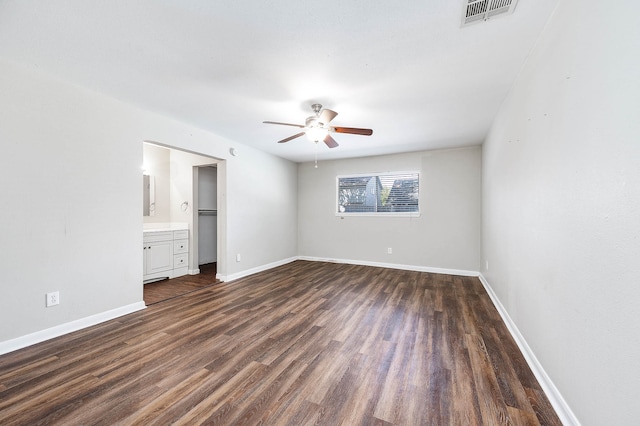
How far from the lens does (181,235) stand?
4.55m

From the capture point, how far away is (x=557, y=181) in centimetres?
148

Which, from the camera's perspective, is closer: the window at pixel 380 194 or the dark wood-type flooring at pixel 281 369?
the dark wood-type flooring at pixel 281 369

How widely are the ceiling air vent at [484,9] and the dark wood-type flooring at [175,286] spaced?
165 inches

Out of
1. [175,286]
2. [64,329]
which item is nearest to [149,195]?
[175,286]

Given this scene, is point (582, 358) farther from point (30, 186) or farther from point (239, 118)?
point (30, 186)

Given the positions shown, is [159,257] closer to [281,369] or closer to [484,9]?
[281,369]

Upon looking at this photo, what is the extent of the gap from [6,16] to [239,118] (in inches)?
76.0

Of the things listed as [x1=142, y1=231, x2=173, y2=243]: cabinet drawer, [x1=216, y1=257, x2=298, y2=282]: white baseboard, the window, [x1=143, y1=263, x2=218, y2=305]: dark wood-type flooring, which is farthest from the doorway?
the window

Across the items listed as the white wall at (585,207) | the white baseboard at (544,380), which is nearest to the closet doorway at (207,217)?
the white baseboard at (544,380)

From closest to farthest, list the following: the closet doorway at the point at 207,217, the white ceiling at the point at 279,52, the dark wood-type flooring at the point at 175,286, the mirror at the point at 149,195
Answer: the white ceiling at the point at 279,52 < the dark wood-type flooring at the point at 175,286 < the mirror at the point at 149,195 < the closet doorway at the point at 207,217

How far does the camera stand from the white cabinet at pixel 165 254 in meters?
4.00

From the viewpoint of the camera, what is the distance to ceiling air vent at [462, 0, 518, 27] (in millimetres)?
1473

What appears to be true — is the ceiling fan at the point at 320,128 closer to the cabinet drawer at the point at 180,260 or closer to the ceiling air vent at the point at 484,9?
the ceiling air vent at the point at 484,9

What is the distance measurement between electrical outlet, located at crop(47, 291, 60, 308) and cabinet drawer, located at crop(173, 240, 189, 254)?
209 centimetres
